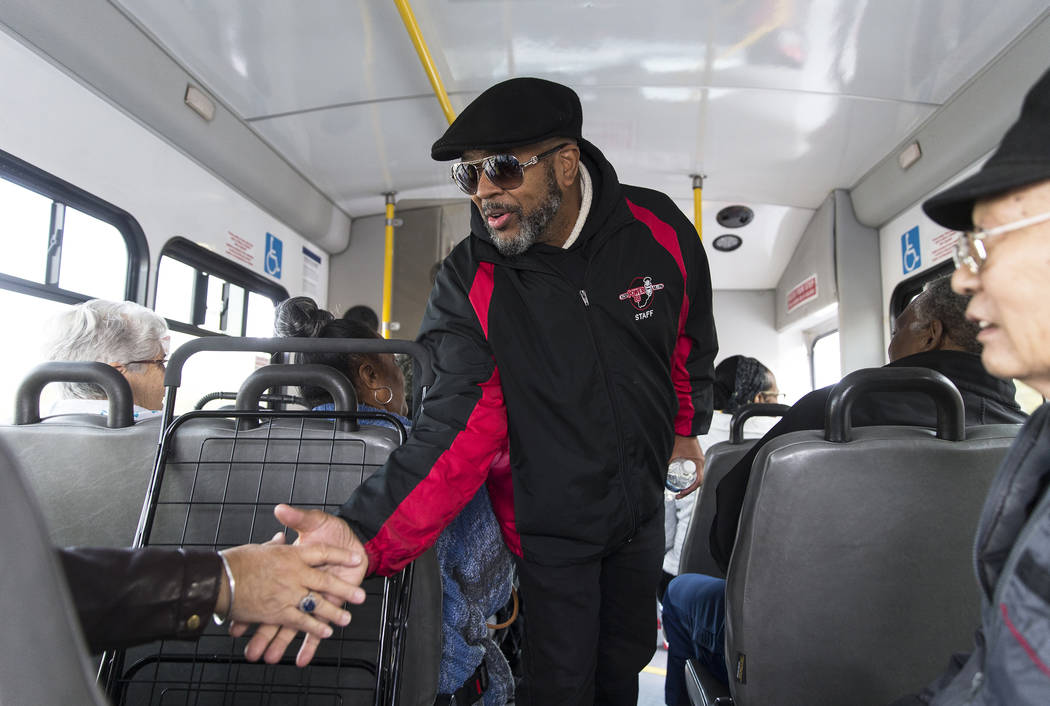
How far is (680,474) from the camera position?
218 centimetres

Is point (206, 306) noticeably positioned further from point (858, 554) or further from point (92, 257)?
point (858, 554)

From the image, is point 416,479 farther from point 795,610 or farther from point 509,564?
point 795,610

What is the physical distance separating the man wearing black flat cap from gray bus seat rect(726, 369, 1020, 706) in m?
0.49

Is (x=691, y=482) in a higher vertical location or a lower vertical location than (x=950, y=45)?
lower

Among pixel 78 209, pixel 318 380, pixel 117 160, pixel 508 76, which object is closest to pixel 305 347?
pixel 318 380

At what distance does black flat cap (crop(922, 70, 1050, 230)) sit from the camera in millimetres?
711

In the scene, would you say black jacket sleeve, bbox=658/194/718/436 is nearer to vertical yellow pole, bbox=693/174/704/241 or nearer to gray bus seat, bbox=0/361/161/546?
gray bus seat, bbox=0/361/161/546

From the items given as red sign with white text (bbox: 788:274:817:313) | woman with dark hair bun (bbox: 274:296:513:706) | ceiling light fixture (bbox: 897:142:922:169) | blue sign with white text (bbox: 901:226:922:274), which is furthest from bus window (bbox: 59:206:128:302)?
red sign with white text (bbox: 788:274:817:313)

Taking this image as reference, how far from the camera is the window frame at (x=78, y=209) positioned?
8.84 feet

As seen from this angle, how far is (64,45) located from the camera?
2719 mm

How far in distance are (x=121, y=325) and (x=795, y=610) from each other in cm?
259

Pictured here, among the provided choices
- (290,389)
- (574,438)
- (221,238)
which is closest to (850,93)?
(574,438)

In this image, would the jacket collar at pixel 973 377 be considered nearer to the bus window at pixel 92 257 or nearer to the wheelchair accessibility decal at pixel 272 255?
the bus window at pixel 92 257

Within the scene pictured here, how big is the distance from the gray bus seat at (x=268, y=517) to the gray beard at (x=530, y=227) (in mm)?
504
